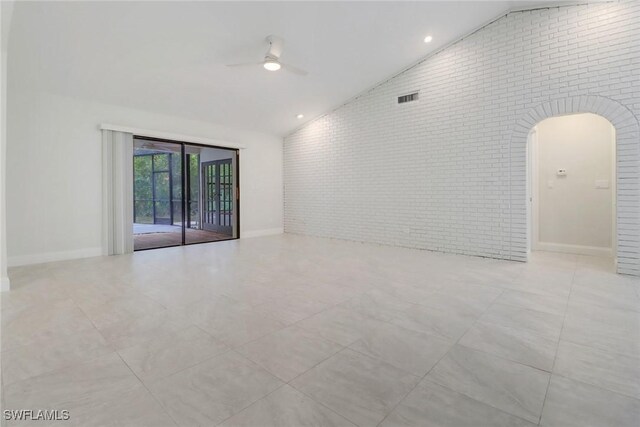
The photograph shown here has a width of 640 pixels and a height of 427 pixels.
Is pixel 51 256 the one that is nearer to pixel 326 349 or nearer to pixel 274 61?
pixel 274 61

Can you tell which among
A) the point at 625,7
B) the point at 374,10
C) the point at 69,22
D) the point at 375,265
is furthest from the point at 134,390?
the point at 625,7

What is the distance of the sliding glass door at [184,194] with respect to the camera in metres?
7.23

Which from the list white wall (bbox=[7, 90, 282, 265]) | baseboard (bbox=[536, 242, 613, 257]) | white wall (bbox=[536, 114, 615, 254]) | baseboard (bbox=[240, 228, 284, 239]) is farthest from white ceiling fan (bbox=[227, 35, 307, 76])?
baseboard (bbox=[536, 242, 613, 257])

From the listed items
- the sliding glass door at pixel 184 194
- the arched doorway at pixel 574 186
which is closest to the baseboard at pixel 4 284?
the sliding glass door at pixel 184 194

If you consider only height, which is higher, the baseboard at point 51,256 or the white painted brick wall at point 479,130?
the white painted brick wall at point 479,130

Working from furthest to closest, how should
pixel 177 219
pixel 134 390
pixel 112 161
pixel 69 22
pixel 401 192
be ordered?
pixel 177 219
pixel 401 192
pixel 112 161
pixel 69 22
pixel 134 390

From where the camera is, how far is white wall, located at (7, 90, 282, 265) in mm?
4449

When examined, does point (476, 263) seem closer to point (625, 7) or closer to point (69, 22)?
point (625, 7)

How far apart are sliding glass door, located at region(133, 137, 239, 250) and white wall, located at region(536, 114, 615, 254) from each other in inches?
260

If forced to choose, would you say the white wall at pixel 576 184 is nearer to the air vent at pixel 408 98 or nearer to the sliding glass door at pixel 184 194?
the air vent at pixel 408 98

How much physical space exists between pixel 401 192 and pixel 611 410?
15.6 feet

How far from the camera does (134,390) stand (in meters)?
1.59

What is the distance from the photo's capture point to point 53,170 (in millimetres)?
4770

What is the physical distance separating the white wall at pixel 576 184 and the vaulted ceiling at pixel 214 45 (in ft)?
7.97
